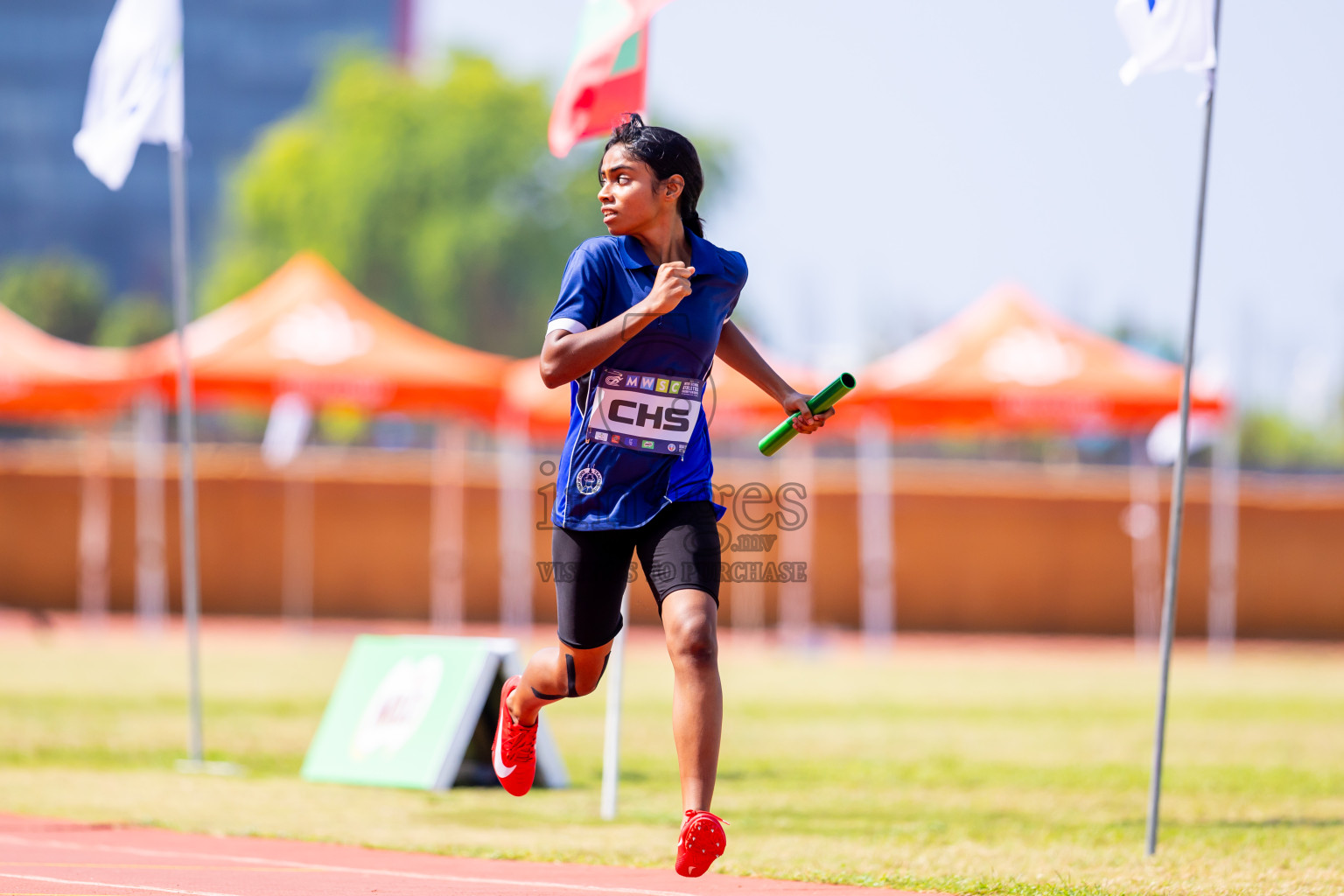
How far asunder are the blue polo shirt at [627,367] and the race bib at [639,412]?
0.03 metres

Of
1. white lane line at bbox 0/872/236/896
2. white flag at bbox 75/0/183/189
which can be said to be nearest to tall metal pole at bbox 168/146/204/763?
white flag at bbox 75/0/183/189

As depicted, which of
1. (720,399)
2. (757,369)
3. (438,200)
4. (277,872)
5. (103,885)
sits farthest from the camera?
(438,200)

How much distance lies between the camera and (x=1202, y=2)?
6133 mm

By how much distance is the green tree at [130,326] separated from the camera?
59.7 m

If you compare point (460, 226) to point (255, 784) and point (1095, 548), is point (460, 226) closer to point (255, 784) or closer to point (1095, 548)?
point (1095, 548)

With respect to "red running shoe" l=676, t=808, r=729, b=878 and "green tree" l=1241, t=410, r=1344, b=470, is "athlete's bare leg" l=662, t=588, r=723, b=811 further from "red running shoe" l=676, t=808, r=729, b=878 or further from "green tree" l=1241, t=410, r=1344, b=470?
"green tree" l=1241, t=410, r=1344, b=470

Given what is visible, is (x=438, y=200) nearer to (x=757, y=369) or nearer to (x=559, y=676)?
(x=757, y=369)

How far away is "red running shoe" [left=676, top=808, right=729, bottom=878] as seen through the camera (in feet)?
13.9

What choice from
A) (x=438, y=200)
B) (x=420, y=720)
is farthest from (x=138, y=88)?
(x=438, y=200)

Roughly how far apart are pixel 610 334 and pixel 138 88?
5154mm

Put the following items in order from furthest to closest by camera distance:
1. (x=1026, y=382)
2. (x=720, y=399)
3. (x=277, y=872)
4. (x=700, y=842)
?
(x=720, y=399) < (x=1026, y=382) < (x=277, y=872) < (x=700, y=842)

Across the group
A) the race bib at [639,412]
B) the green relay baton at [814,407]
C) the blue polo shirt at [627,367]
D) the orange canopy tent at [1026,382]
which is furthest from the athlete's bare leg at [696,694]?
the orange canopy tent at [1026,382]

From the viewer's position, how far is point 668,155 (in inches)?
186

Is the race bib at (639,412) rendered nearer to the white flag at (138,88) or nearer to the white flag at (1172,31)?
the white flag at (1172,31)
